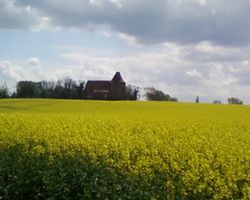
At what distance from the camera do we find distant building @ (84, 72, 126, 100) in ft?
235

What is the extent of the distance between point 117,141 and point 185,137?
1.72m

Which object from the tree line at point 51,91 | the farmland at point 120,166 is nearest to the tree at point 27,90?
the tree line at point 51,91

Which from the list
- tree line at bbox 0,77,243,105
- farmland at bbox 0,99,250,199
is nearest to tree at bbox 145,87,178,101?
tree line at bbox 0,77,243,105

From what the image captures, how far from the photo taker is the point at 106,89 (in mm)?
74125

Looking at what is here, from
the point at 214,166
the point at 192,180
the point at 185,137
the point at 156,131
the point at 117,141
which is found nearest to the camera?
the point at 192,180

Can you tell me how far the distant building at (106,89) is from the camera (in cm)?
7162

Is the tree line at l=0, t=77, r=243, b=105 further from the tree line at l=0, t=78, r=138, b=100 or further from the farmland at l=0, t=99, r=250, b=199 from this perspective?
the farmland at l=0, t=99, r=250, b=199

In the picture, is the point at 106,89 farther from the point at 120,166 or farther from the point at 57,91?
the point at 120,166

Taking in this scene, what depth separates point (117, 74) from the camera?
77.0m

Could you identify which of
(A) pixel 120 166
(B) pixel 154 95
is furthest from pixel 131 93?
(A) pixel 120 166

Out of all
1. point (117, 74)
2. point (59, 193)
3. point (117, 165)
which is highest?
point (117, 74)

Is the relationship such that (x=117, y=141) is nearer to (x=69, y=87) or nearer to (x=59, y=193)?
(x=59, y=193)

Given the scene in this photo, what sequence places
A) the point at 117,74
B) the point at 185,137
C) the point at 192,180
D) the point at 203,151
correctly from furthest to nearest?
the point at 117,74, the point at 185,137, the point at 203,151, the point at 192,180

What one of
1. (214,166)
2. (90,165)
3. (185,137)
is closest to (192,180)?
(214,166)
